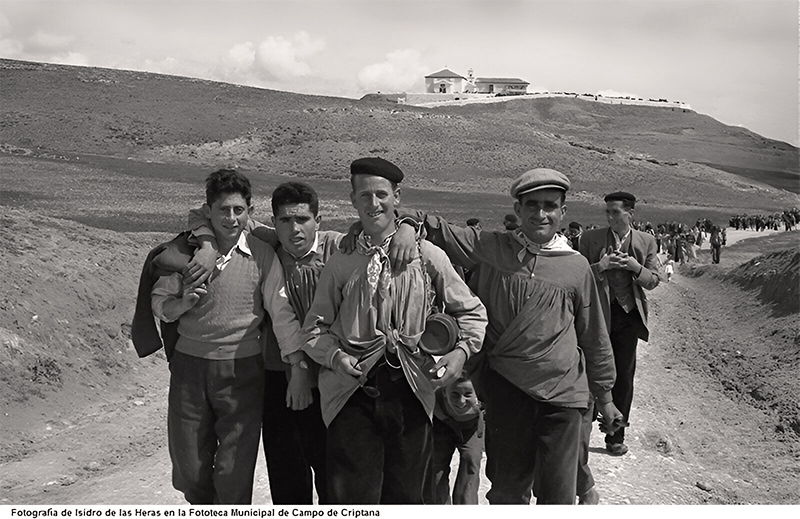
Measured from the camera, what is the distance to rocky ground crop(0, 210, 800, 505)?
604 centimetres

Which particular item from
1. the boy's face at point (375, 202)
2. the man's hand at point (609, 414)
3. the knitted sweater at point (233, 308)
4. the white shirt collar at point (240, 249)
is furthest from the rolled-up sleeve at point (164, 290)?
the man's hand at point (609, 414)

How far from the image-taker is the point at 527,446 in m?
3.80

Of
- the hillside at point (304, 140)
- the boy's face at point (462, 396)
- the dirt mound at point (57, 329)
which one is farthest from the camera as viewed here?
the hillside at point (304, 140)

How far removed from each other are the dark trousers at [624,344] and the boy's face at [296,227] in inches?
123

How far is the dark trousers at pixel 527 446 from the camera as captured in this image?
146 inches

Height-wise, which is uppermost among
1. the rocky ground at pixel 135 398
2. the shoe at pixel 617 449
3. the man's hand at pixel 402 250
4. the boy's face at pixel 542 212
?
the boy's face at pixel 542 212

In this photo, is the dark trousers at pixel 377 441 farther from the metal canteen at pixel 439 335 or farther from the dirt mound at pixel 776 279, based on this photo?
the dirt mound at pixel 776 279

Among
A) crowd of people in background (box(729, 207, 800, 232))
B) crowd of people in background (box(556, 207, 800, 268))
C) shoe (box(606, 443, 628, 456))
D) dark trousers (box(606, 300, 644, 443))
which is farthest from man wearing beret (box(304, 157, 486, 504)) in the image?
crowd of people in background (box(729, 207, 800, 232))

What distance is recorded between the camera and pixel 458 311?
11.2 feet

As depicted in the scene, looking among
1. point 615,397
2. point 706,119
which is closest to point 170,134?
point 615,397

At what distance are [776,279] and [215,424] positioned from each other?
1362 cm

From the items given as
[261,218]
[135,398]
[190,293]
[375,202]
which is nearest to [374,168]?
[375,202]

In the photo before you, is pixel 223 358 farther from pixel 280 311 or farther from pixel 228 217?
pixel 228 217
